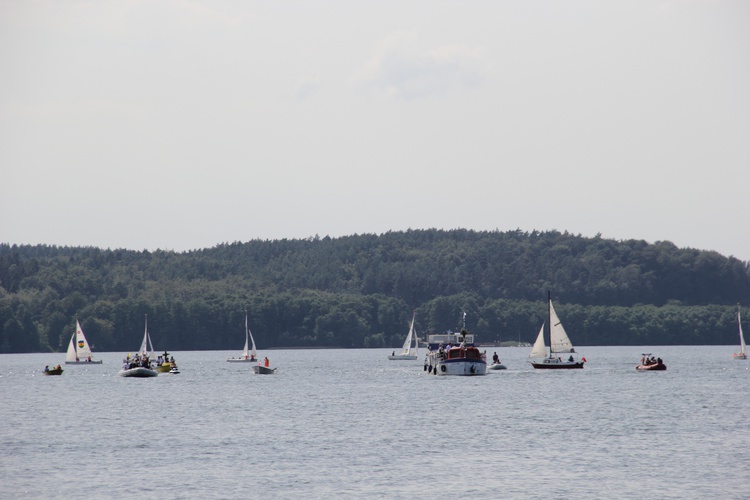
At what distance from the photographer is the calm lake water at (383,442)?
50.6 meters

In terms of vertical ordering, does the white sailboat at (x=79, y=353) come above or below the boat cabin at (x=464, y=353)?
above

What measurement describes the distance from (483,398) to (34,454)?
153 ft

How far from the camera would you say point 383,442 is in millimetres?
66125

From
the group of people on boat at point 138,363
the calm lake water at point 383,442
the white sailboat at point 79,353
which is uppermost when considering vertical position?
the white sailboat at point 79,353

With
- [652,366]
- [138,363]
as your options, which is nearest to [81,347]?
[138,363]

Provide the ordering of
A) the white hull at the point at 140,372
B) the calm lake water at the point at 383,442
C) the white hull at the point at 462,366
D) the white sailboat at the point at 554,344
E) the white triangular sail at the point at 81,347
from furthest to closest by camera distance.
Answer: the white triangular sail at the point at 81,347, the white hull at the point at 140,372, the white sailboat at the point at 554,344, the white hull at the point at 462,366, the calm lake water at the point at 383,442

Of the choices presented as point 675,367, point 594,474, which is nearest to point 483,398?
point 594,474

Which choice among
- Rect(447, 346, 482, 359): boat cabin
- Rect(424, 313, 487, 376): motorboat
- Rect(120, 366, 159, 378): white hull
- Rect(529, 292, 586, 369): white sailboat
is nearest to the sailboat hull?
Rect(529, 292, 586, 369): white sailboat

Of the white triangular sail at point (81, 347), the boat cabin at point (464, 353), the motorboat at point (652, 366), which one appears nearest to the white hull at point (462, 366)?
the boat cabin at point (464, 353)

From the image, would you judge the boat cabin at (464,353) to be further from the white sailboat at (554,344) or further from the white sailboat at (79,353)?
the white sailboat at (79,353)

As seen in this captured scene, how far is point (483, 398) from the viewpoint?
324ft

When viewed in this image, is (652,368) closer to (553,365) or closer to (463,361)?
(553,365)

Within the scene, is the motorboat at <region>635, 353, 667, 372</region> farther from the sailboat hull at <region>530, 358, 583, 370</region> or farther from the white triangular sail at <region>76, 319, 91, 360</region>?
the white triangular sail at <region>76, 319, 91, 360</region>

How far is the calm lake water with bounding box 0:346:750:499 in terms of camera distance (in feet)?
166
